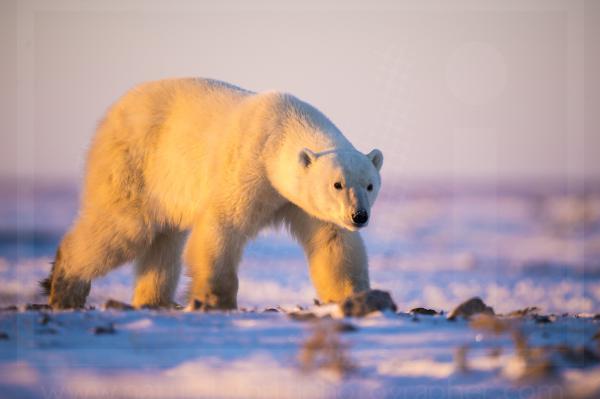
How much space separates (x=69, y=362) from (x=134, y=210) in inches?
117

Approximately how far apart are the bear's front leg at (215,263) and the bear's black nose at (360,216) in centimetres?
103

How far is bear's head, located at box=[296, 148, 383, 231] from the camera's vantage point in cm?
679

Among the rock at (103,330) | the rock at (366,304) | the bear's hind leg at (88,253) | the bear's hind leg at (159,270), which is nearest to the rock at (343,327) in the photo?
the rock at (366,304)

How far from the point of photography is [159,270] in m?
8.86

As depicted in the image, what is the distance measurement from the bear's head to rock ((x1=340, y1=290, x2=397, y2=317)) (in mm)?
609

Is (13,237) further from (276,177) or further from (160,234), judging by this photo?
(276,177)

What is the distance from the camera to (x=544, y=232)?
109 ft

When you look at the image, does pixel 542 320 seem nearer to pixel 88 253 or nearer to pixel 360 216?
pixel 360 216

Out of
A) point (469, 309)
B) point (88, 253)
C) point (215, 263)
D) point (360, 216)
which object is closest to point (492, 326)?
point (469, 309)

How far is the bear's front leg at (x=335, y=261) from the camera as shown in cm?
746

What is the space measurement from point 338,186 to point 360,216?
0.35 m

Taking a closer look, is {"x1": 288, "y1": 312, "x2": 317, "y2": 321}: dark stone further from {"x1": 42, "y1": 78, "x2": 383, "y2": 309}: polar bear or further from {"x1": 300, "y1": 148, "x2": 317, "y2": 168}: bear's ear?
{"x1": 300, "y1": 148, "x2": 317, "y2": 168}: bear's ear

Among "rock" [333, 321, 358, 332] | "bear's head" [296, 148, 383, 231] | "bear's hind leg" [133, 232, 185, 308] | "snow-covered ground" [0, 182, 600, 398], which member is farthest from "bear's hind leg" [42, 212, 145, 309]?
"rock" [333, 321, 358, 332]

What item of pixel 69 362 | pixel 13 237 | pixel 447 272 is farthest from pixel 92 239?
pixel 13 237
